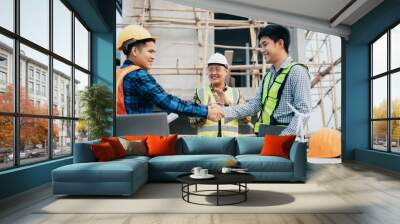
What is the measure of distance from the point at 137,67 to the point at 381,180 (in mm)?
4855

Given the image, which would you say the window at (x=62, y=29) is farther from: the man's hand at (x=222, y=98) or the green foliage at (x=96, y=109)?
the man's hand at (x=222, y=98)

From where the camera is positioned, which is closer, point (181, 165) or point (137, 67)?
point (181, 165)

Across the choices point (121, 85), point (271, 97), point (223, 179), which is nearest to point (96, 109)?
point (121, 85)

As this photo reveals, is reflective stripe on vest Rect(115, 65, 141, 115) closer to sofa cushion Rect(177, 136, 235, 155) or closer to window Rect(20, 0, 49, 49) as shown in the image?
sofa cushion Rect(177, 136, 235, 155)

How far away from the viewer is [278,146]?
18.9 feet

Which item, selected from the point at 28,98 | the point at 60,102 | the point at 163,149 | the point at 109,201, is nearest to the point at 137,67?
the point at 60,102

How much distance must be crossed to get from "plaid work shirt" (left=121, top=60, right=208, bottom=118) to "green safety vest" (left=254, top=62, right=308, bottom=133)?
1177mm

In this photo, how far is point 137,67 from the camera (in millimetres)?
7988

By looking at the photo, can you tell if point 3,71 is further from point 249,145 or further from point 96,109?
point 249,145

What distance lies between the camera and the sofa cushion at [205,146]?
6.16 m

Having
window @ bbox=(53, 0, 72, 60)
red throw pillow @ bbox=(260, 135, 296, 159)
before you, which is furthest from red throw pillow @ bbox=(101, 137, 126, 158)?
red throw pillow @ bbox=(260, 135, 296, 159)

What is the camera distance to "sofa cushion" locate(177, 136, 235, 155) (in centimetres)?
616

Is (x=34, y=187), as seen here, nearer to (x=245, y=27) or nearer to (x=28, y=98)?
(x=28, y=98)

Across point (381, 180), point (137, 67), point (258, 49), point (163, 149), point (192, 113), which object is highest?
point (258, 49)
